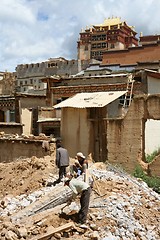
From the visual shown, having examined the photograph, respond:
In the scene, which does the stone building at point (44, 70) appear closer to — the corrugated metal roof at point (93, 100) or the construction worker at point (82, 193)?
the corrugated metal roof at point (93, 100)

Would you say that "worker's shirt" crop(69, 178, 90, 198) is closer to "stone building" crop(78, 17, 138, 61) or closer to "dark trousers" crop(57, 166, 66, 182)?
"dark trousers" crop(57, 166, 66, 182)

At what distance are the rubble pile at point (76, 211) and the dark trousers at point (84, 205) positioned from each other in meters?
0.21

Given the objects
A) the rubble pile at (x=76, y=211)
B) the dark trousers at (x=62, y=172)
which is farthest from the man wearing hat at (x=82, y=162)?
the dark trousers at (x=62, y=172)

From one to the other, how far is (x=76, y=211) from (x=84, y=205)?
0.56 metres

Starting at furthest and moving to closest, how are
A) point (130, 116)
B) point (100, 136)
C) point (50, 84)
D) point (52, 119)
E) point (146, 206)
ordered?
point (50, 84) < point (52, 119) < point (100, 136) < point (130, 116) < point (146, 206)

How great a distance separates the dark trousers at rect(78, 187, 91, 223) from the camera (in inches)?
399

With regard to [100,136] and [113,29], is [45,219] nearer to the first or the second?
[100,136]

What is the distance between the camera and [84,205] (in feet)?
33.4

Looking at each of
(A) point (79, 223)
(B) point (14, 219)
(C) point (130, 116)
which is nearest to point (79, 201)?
(A) point (79, 223)

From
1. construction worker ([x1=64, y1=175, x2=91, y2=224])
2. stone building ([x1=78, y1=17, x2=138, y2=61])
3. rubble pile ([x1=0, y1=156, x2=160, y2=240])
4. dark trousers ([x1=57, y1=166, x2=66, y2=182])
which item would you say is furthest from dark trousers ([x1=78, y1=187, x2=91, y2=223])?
stone building ([x1=78, y1=17, x2=138, y2=61])

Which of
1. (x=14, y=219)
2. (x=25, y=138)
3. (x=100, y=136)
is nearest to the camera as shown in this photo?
(x=14, y=219)

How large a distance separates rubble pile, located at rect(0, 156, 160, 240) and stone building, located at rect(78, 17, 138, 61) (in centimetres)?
4378

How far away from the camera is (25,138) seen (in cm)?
2009

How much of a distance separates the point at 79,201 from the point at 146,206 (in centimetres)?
209
